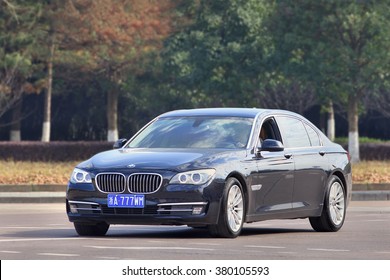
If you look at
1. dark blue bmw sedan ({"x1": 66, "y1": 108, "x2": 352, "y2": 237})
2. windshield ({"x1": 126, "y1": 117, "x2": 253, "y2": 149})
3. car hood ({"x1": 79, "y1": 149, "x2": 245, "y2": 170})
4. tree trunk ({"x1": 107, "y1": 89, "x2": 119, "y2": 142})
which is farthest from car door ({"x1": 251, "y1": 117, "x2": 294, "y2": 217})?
tree trunk ({"x1": 107, "y1": 89, "x2": 119, "y2": 142})

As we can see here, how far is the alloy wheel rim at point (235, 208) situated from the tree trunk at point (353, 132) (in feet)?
97.1

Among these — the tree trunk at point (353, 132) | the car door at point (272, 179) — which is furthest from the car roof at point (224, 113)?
the tree trunk at point (353, 132)

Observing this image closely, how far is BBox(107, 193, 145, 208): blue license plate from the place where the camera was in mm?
15812

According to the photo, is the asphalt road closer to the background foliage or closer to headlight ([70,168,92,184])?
headlight ([70,168,92,184])

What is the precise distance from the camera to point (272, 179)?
669 inches

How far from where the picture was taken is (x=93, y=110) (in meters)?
64.0

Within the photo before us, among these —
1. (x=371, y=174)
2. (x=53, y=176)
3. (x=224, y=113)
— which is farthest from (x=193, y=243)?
(x=371, y=174)

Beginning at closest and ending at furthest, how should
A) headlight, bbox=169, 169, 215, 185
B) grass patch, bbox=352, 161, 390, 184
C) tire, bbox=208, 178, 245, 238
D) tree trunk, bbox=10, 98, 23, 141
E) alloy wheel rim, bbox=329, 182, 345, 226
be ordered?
headlight, bbox=169, 169, 215, 185 < tire, bbox=208, 178, 245, 238 < alloy wheel rim, bbox=329, 182, 345, 226 < grass patch, bbox=352, 161, 390, 184 < tree trunk, bbox=10, 98, 23, 141

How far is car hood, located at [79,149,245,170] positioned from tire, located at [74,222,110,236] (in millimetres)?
787

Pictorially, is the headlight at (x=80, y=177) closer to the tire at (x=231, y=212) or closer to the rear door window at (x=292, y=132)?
the tire at (x=231, y=212)

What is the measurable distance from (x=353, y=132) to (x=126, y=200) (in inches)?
1292

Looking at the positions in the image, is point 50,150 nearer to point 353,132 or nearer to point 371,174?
point 353,132

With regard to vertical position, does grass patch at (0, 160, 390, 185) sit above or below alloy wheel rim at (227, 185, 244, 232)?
below
